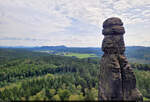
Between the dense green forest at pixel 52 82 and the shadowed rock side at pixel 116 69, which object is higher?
the shadowed rock side at pixel 116 69

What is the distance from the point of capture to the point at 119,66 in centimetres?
2453

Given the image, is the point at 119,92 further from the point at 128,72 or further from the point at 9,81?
the point at 9,81

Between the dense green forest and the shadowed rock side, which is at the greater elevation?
the shadowed rock side

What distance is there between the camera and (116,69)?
2380 cm

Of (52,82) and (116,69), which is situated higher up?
(116,69)

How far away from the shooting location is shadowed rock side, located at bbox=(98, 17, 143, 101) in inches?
934

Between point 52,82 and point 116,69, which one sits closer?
point 116,69

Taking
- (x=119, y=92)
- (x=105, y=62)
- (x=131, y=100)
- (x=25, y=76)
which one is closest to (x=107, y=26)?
(x=105, y=62)

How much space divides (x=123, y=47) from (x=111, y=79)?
9.22 metres

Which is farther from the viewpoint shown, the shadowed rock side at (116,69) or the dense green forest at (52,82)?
the dense green forest at (52,82)

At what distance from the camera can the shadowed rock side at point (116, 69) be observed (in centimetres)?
2373

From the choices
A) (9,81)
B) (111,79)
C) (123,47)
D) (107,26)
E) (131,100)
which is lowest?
(9,81)

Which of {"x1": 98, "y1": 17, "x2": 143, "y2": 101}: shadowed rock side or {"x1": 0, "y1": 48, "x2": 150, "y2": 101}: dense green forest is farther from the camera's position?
{"x1": 0, "y1": 48, "x2": 150, "y2": 101}: dense green forest

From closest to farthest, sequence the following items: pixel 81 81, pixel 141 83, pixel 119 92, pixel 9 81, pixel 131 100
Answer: pixel 119 92, pixel 131 100, pixel 141 83, pixel 81 81, pixel 9 81
